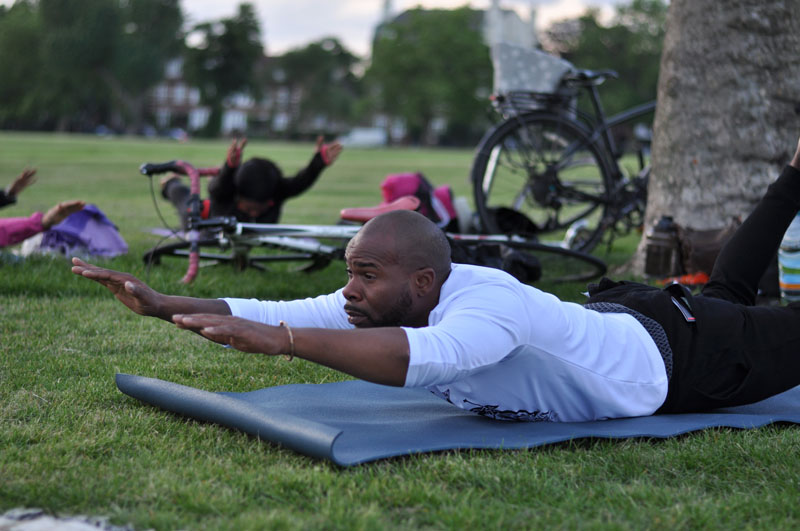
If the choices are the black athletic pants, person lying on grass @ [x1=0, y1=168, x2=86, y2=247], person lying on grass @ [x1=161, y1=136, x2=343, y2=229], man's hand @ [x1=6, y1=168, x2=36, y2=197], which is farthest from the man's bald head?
man's hand @ [x1=6, y1=168, x2=36, y2=197]

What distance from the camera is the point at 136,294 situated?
2.97 meters

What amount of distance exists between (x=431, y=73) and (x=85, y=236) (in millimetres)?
86919

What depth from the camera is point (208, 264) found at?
7.26 meters

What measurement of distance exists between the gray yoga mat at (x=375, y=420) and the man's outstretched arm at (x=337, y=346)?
1.05ft

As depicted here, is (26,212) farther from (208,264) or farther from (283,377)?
(283,377)

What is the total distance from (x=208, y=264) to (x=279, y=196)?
2.71 feet

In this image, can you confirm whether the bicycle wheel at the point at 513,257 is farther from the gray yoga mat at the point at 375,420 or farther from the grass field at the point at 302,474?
the gray yoga mat at the point at 375,420

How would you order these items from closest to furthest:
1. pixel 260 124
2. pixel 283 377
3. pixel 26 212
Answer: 1. pixel 283 377
2. pixel 26 212
3. pixel 260 124

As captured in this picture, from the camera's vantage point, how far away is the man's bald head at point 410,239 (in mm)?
2916

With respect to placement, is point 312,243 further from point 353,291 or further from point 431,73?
point 431,73

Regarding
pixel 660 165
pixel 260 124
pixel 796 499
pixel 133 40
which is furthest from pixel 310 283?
pixel 260 124

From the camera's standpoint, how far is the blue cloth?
7.25 meters

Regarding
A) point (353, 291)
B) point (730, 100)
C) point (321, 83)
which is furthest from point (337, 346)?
point (321, 83)

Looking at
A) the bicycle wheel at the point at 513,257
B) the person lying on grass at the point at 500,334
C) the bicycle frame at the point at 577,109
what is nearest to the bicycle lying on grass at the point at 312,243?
the bicycle wheel at the point at 513,257
